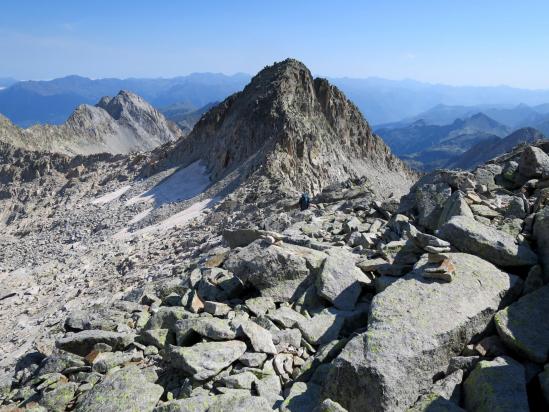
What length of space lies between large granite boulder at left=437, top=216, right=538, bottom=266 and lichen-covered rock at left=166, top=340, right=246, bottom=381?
19.4ft

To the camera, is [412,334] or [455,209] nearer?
[412,334]

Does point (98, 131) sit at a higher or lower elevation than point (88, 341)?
lower

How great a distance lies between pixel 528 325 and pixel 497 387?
2.08 meters

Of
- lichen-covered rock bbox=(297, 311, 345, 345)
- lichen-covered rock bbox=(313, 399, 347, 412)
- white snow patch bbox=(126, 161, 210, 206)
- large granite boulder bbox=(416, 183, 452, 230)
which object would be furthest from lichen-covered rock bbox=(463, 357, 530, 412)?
white snow patch bbox=(126, 161, 210, 206)

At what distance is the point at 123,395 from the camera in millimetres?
8945

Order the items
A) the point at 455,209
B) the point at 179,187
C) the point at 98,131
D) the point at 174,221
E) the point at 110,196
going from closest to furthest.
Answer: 1. the point at 455,209
2. the point at 174,221
3. the point at 179,187
4. the point at 110,196
5. the point at 98,131

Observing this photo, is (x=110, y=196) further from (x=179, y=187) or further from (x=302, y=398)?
(x=302, y=398)

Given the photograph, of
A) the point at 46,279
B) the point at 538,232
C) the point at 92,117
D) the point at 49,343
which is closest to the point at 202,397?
the point at 49,343

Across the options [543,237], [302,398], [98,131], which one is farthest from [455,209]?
[98,131]

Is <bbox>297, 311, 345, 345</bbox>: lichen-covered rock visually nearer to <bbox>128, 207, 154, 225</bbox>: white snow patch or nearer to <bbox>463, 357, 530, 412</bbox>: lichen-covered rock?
<bbox>463, 357, 530, 412</bbox>: lichen-covered rock

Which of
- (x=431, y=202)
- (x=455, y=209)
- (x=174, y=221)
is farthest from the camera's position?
(x=174, y=221)

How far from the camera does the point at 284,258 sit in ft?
41.8

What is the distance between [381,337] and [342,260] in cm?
442

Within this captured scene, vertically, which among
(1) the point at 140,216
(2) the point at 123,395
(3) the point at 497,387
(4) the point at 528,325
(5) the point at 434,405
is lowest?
(1) the point at 140,216
